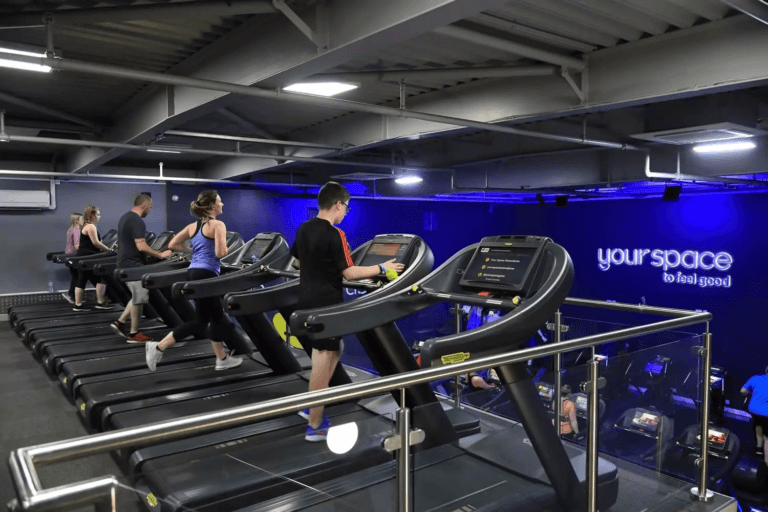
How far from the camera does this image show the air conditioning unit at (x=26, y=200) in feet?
30.1

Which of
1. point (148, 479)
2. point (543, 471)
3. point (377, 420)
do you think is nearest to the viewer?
point (148, 479)

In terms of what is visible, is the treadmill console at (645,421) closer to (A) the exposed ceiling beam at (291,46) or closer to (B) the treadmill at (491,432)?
(B) the treadmill at (491,432)

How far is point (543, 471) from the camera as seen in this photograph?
2.46 meters

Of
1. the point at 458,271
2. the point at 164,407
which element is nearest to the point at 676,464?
the point at 458,271

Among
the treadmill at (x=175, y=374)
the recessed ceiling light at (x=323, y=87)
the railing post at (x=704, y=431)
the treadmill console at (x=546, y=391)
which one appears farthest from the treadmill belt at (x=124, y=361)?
the railing post at (x=704, y=431)

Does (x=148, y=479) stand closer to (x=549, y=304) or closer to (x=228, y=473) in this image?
(x=228, y=473)

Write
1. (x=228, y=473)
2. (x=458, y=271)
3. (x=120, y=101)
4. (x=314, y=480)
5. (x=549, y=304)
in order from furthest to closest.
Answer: (x=120, y=101) < (x=458, y=271) < (x=549, y=304) < (x=314, y=480) < (x=228, y=473)

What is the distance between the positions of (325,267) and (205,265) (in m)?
1.82

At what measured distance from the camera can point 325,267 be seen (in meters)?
3.45

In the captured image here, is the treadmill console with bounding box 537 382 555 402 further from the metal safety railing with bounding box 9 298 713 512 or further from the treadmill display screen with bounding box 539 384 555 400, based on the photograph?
the metal safety railing with bounding box 9 298 713 512

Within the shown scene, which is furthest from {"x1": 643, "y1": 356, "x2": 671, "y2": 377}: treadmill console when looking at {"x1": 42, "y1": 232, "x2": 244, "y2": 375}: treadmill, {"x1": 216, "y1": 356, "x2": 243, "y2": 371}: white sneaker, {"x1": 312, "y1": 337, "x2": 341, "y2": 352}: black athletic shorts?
{"x1": 42, "y1": 232, "x2": 244, "y2": 375}: treadmill

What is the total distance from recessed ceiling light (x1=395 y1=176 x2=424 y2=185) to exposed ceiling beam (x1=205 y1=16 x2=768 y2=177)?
3.52 meters

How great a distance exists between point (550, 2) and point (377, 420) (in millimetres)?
2785

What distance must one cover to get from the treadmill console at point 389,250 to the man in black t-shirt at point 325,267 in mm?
197
